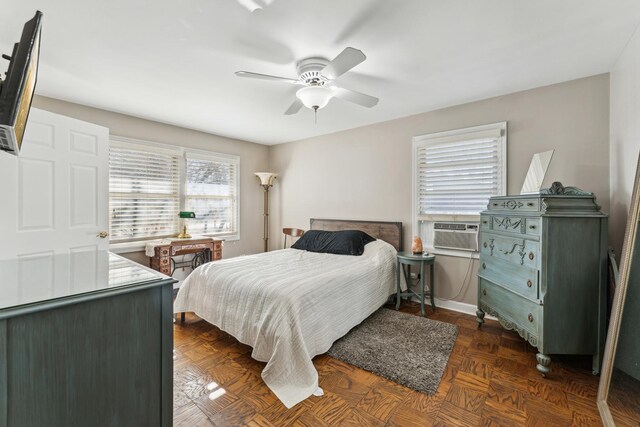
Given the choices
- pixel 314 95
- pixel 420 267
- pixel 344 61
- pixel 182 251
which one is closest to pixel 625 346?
pixel 420 267

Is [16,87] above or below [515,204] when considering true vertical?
above

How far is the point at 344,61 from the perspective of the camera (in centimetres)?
185

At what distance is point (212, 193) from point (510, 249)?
4.09 metres

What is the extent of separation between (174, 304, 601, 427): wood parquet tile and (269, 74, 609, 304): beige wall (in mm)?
1161

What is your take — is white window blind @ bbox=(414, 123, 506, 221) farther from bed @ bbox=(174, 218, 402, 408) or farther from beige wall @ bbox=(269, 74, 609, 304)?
bed @ bbox=(174, 218, 402, 408)

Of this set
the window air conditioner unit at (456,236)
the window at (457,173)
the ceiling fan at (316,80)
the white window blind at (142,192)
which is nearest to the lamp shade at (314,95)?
the ceiling fan at (316,80)

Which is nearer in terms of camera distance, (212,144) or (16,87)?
(16,87)

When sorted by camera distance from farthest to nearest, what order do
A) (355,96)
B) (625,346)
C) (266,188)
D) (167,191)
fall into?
(266,188) → (167,191) → (355,96) → (625,346)

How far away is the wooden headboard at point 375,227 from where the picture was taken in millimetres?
3704

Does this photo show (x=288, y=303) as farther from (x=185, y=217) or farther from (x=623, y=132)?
(x=623, y=132)

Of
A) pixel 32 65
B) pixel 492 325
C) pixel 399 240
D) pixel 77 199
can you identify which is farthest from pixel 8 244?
pixel 492 325

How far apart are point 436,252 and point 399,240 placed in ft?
1.57

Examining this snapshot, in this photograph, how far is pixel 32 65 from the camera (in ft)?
3.34

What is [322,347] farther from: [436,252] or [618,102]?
[618,102]
